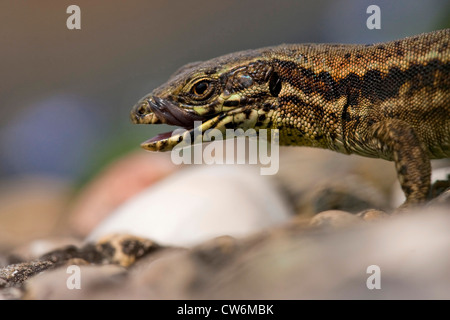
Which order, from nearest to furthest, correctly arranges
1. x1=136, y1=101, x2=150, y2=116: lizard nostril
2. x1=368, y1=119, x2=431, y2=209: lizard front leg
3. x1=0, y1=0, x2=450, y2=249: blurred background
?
1. x1=368, y1=119, x2=431, y2=209: lizard front leg
2. x1=136, y1=101, x2=150, y2=116: lizard nostril
3. x1=0, y1=0, x2=450, y2=249: blurred background

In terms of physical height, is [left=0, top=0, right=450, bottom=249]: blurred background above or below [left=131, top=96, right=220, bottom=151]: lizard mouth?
above

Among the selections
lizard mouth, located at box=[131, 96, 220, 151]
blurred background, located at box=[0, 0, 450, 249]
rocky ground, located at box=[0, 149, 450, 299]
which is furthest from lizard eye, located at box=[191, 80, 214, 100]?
blurred background, located at box=[0, 0, 450, 249]

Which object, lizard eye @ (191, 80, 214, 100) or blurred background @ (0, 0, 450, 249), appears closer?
lizard eye @ (191, 80, 214, 100)

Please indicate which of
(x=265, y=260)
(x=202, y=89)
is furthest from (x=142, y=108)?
A: (x=265, y=260)

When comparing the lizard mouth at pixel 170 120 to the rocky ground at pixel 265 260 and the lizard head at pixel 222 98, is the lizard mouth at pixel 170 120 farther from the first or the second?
the rocky ground at pixel 265 260

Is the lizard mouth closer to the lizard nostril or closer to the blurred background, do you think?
the lizard nostril

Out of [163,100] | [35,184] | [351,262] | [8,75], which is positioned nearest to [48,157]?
[35,184]

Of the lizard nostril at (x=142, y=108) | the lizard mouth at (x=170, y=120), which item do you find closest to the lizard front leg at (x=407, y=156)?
the lizard mouth at (x=170, y=120)
